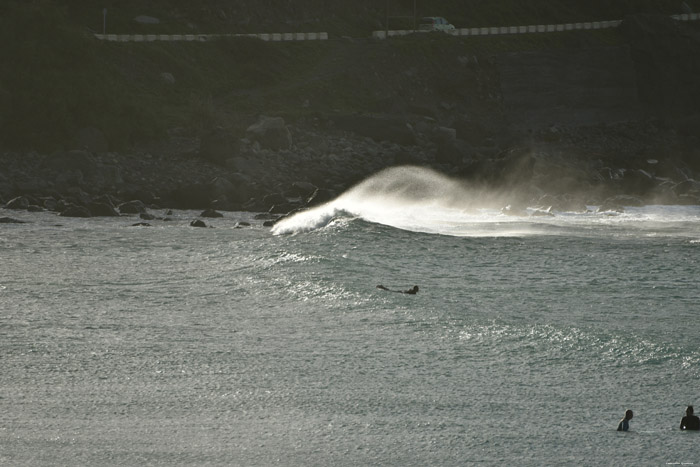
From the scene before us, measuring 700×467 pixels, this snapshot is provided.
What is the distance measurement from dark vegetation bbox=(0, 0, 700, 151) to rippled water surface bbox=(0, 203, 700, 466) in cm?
3026

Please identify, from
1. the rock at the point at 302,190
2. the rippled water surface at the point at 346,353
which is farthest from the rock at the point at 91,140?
the rippled water surface at the point at 346,353

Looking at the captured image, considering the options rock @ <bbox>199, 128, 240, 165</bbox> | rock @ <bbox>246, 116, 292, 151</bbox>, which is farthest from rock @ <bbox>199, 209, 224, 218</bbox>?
rock @ <bbox>246, 116, 292, 151</bbox>

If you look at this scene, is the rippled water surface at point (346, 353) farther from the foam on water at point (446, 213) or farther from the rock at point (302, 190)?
the rock at point (302, 190)

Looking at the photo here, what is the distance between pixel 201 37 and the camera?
291 ft

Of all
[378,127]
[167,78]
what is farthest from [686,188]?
[167,78]

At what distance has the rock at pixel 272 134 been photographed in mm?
64562

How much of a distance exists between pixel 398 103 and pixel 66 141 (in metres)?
28.5

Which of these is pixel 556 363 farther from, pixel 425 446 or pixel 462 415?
pixel 425 446

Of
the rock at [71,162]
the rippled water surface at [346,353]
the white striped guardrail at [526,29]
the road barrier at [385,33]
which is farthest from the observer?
the white striped guardrail at [526,29]

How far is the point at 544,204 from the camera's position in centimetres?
5312

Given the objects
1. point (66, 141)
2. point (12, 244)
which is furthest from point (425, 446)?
point (66, 141)

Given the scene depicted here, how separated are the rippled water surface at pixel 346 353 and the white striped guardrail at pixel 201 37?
49.4 metres

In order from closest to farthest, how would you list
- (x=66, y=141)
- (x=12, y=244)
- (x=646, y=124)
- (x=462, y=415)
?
(x=462, y=415)
(x=12, y=244)
(x=66, y=141)
(x=646, y=124)

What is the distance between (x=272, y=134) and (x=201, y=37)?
26935 millimetres
